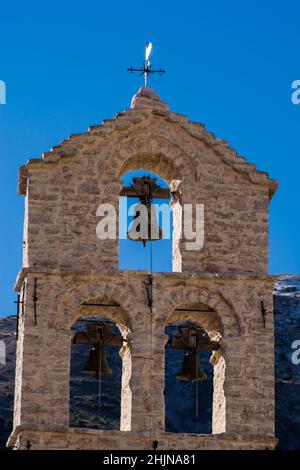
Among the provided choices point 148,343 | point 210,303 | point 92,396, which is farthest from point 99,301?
point 92,396

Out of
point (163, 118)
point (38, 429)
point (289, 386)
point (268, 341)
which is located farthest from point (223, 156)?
point (289, 386)

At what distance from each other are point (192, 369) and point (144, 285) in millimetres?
2123

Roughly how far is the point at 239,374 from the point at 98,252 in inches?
130

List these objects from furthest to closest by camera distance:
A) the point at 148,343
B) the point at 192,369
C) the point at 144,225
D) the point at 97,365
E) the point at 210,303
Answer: the point at 144,225 → the point at 192,369 → the point at 97,365 → the point at 210,303 → the point at 148,343

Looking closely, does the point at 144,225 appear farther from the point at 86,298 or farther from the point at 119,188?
the point at 86,298

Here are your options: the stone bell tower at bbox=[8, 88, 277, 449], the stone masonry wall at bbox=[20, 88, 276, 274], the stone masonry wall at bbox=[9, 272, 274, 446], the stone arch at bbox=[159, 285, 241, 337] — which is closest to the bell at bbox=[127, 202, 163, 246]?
the stone bell tower at bbox=[8, 88, 277, 449]

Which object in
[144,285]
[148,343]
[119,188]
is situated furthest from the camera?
[119,188]

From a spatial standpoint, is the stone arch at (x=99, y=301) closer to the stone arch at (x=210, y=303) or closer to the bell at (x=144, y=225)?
the stone arch at (x=210, y=303)

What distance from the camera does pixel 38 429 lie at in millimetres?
31984

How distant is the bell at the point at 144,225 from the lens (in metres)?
34.8

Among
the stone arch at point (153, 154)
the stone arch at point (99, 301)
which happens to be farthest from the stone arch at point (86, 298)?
the stone arch at point (153, 154)

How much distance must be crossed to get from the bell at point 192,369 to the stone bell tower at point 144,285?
1.69 feet

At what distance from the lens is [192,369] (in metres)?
34.6
